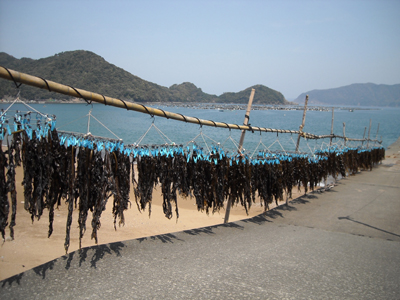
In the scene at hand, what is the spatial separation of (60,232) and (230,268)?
4436mm

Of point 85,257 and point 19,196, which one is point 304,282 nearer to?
point 85,257

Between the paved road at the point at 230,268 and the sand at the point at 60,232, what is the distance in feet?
2.46

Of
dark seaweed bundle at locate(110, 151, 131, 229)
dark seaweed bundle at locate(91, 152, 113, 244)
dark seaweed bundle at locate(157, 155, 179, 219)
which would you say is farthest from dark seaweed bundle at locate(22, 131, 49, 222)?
dark seaweed bundle at locate(157, 155, 179, 219)

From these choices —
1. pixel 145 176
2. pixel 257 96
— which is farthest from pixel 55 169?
pixel 257 96

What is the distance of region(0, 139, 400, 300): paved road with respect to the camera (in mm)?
2607

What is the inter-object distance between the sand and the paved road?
0.75m

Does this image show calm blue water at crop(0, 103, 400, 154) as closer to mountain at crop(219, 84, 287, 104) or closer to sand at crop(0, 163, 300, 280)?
sand at crop(0, 163, 300, 280)

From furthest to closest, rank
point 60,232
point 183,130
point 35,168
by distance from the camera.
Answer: point 183,130 < point 60,232 < point 35,168

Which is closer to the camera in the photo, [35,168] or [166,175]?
[35,168]

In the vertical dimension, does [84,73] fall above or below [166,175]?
above

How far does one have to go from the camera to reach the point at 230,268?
322 centimetres

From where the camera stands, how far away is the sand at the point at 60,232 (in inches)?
173

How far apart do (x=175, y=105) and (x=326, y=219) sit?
11430 centimetres

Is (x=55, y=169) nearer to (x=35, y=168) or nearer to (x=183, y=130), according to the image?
(x=35, y=168)
